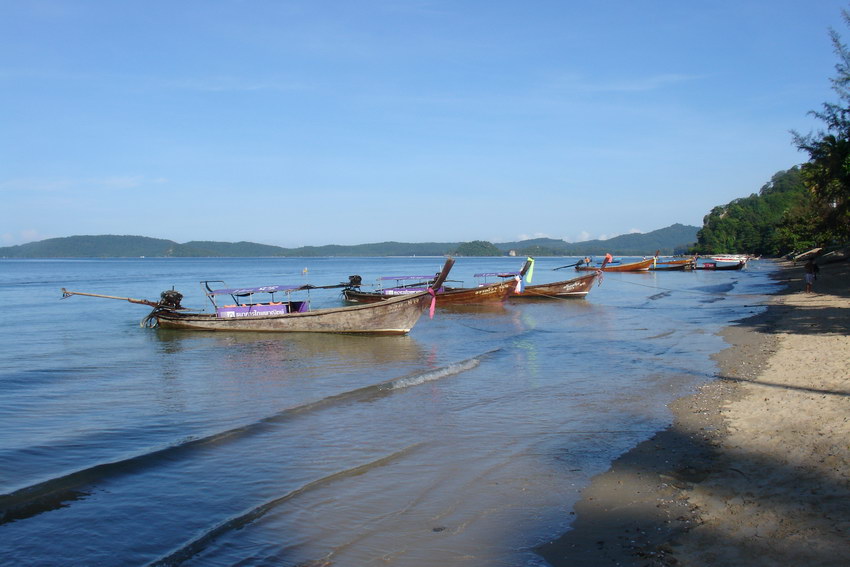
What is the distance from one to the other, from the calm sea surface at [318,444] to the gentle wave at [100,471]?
32 millimetres

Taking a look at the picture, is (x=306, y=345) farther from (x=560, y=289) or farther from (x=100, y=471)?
(x=560, y=289)

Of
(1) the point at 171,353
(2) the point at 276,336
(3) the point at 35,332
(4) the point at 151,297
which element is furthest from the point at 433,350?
(4) the point at 151,297

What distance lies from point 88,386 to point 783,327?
1957cm

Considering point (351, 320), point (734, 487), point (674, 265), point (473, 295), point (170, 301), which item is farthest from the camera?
point (674, 265)

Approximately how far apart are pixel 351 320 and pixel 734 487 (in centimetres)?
1724

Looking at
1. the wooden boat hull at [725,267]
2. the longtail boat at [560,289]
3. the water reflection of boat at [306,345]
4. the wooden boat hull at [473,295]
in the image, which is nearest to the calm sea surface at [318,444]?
the water reflection of boat at [306,345]

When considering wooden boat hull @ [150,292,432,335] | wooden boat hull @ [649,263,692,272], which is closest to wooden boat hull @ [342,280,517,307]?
wooden boat hull @ [150,292,432,335]

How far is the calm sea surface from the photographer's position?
5.95 m

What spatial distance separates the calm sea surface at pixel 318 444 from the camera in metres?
5.95

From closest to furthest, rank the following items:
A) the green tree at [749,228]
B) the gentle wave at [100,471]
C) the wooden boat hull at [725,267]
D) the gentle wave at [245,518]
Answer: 1. the gentle wave at [245,518]
2. the gentle wave at [100,471]
3. the wooden boat hull at [725,267]
4. the green tree at [749,228]

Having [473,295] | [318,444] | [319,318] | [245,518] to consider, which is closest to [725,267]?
[473,295]

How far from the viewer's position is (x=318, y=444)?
9.22 m

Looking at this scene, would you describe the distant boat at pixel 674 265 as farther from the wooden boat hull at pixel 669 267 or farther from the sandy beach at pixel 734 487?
the sandy beach at pixel 734 487

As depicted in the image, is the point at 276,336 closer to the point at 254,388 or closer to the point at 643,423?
the point at 254,388
